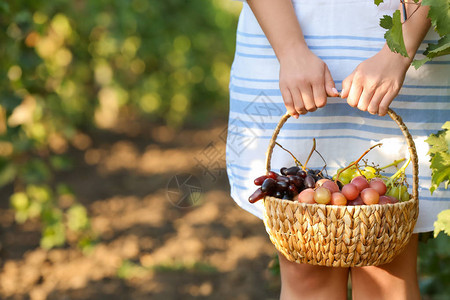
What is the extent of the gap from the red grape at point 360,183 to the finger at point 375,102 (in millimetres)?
143

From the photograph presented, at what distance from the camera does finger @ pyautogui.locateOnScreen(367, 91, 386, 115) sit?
125cm

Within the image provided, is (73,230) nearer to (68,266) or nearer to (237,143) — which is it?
(68,266)

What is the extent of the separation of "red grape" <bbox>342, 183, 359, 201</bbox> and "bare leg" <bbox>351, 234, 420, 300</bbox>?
0.86 ft

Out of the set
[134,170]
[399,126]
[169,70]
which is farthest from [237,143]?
[169,70]

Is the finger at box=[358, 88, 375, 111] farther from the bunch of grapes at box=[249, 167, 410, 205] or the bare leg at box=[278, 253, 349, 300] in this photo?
the bare leg at box=[278, 253, 349, 300]

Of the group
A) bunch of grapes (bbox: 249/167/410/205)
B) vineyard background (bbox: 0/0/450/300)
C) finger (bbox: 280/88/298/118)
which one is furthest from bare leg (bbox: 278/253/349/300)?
vineyard background (bbox: 0/0/450/300)

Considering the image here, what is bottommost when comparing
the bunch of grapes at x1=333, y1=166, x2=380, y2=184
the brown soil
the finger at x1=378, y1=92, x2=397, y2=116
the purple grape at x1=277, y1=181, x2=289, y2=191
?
the brown soil

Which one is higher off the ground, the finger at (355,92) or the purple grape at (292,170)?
the finger at (355,92)

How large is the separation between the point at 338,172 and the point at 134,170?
3293mm

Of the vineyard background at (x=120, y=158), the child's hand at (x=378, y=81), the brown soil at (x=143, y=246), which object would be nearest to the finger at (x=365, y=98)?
the child's hand at (x=378, y=81)

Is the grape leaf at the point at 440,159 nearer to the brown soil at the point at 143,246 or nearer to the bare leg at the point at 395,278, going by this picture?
the bare leg at the point at 395,278

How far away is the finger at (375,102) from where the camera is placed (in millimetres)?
1252

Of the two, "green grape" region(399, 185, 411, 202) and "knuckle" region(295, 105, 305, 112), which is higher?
"knuckle" region(295, 105, 305, 112)

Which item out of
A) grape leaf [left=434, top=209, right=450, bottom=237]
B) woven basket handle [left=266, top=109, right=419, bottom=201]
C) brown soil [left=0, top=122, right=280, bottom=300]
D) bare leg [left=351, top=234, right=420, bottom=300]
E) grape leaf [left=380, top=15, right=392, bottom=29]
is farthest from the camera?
brown soil [left=0, top=122, right=280, bottom=300]
